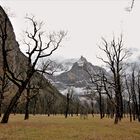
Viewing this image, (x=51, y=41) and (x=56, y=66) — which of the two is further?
(x=56, y=66)

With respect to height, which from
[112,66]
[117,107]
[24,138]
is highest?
[112,66]

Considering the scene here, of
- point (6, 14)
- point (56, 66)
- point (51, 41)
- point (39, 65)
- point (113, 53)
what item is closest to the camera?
point (6, 14)

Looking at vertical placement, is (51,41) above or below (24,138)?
above

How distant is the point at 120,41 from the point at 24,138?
32.0 metres

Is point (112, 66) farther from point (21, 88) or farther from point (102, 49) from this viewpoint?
point (21, 88)

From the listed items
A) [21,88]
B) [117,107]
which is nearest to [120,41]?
[117,107]

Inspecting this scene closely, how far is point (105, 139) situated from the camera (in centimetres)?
2003

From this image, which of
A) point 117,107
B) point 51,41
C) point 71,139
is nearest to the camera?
point 71,139

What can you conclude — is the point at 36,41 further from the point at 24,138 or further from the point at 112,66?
the point at 24,138

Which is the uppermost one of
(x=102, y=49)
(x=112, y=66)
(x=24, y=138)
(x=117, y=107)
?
(x=102, y=49)

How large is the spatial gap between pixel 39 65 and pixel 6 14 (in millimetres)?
27152

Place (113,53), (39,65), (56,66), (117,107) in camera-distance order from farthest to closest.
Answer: (39,65) < (56,66) < (113,53) < (117,107)

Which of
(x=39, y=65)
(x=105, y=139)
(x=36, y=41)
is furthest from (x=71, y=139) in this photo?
(x=39, y=65)

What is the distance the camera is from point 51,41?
133 feet
